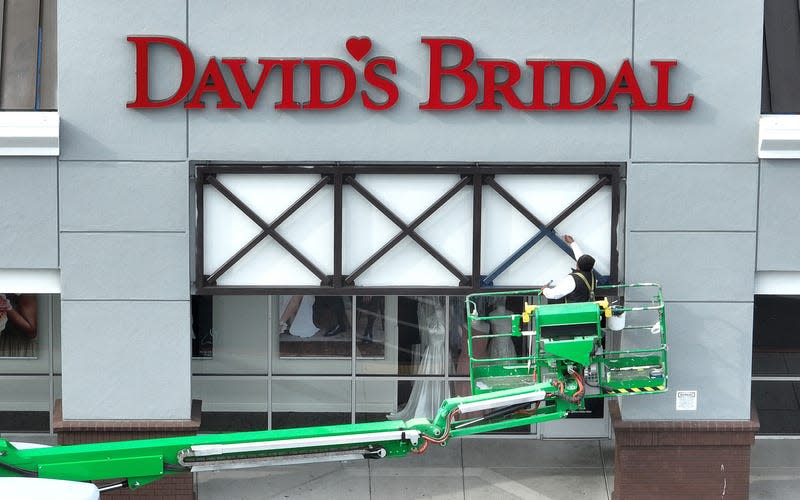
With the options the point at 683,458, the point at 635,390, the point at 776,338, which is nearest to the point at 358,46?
the point at 635,390

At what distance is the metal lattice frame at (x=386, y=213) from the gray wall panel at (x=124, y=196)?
25 cm

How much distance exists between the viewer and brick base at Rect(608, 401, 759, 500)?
13.0m

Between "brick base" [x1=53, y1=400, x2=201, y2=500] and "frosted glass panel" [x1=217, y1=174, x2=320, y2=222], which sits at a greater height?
"frosted glass panel" [x1=217, y1=174, x2=320, y2=222]

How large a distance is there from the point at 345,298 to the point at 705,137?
17.3 feet

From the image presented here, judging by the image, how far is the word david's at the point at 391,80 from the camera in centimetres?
1236

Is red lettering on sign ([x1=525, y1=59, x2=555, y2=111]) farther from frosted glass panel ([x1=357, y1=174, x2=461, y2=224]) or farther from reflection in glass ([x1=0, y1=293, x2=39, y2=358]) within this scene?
reflection in glass ([x1=0, y1=293, x2=39, y2=358])

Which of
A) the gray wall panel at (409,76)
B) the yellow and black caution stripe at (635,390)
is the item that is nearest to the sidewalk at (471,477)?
the yellow and black caution stripe at (635,390)

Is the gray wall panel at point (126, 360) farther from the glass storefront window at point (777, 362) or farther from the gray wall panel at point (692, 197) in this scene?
the glass storefront window at point (777, 362)

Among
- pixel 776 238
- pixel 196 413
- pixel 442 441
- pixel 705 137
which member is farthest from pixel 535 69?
pixel 196 413

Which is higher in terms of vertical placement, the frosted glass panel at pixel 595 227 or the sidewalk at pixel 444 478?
the frosted glass panel at pixel 595 227

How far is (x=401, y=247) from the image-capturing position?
12.9 meters

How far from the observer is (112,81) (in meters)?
12.5

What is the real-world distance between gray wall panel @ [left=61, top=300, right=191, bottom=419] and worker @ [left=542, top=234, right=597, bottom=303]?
413cm

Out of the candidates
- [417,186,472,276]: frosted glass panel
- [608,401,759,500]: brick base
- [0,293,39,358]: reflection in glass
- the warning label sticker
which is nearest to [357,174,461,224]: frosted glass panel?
[417,186,472,276]: frosted glass panel
